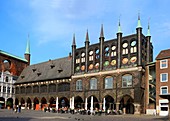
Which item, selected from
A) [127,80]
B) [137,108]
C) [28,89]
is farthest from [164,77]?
[28,89]

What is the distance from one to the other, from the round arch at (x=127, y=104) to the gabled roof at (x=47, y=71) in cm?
1561

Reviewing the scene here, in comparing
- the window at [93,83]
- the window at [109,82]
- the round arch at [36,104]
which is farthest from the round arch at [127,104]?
the round arch at [36,104]

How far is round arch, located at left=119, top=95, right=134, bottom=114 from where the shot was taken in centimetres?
5441

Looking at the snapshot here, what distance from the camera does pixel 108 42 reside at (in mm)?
57375

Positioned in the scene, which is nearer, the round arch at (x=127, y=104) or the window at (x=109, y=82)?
the round arch at (x=127, y=104)

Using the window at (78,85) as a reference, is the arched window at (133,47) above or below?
above

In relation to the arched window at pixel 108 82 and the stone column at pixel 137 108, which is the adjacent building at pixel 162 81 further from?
the arched window at pixel 108 82

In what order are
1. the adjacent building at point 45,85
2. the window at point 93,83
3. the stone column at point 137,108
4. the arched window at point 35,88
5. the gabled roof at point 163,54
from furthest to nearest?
the arched window at point 35,88 → the adjacent building at point 45,85 → the window at point 93,83 → the stone column at point 137,108 → the gabled roof at point 163,54

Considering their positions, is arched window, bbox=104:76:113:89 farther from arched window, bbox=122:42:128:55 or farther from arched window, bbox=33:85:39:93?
arched window, bbox=33:85:39:93

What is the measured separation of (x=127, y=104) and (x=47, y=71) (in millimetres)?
27509

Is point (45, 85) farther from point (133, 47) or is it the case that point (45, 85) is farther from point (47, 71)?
point (133, 47)

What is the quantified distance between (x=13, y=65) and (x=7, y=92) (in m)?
8.77

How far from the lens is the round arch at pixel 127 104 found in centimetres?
5441

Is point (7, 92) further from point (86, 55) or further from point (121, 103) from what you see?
point (121, 103)
